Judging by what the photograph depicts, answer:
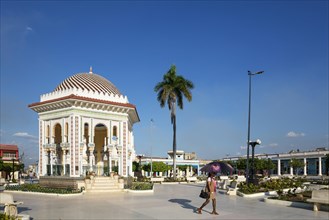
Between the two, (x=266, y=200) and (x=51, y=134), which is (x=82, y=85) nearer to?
(x=51, y=134)

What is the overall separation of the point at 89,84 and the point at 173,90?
15.8 meters

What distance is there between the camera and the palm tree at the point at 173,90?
146 feet

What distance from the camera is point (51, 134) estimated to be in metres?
30.1

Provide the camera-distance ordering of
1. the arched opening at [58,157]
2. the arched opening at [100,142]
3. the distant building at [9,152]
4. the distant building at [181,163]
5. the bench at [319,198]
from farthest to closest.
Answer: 1. the distant building at [181,163]
2. the distant building at [9,152]
3. the arched opening at [100,142]
4. the arched opening at [58,157]
5. the bench at [319,198]

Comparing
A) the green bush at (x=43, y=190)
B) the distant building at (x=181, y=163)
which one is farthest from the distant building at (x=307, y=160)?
the green bush at (x=43, y=190)

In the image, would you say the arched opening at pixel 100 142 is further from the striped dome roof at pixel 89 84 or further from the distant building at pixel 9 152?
the distant building at pixel 9 152

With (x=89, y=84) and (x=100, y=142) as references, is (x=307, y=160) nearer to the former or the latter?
(x=100, y=142)

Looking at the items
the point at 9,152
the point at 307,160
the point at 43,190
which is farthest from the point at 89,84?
the point at 307,160

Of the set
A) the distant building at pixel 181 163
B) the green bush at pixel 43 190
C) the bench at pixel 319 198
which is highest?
the bench at pixel 319 198

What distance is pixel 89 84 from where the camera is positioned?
31.5 meters

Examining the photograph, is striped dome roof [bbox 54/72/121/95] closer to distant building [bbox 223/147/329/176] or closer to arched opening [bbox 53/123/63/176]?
arched opening [bbox 53/123/63/176]

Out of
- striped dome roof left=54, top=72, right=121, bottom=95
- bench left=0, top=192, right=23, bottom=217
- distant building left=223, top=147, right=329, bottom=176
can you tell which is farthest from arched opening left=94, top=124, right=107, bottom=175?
distant building left=223, top=147, right=329, bottom=176

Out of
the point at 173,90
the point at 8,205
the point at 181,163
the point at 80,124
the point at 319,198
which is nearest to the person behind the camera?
the point at 8,205

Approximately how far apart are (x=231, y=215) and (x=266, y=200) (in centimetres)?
546
